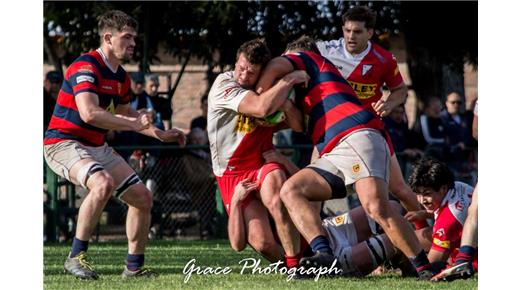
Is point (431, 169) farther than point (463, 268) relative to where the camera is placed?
Yes

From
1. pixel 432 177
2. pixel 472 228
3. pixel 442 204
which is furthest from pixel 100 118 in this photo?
pixel 472 228

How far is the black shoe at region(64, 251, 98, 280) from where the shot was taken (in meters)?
9.19

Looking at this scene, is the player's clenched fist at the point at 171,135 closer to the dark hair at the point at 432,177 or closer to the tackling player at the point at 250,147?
the tackling player at the point at 250,147

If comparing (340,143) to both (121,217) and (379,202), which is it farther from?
(121,217)

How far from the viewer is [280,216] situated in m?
9.34

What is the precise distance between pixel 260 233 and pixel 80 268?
4.75ft

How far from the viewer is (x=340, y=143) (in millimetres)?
8922

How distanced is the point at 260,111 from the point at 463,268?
6.06 feet

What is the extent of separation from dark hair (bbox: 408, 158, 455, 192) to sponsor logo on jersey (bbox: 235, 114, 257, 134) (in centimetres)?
133

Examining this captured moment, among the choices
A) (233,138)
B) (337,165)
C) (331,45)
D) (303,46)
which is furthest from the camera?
(331,45)

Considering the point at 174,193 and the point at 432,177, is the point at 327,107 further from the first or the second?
the point at 174,193

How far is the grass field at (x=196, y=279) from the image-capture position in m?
8.53

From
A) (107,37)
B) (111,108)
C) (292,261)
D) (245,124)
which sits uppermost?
(107,37)

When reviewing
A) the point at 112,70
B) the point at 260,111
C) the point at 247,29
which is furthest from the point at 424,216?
the point at 247,29
